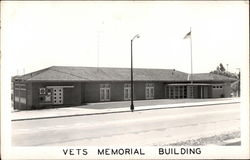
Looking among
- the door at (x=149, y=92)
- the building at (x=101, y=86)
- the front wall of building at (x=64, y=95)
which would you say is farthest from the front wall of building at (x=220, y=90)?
the front wall of building at (x=64, y=95)

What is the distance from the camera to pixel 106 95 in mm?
33375

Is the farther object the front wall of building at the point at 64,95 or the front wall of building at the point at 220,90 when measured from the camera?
the front wall of building at the point at 220,90

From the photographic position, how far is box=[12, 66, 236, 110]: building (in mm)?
27125

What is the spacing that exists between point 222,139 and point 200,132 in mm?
2083

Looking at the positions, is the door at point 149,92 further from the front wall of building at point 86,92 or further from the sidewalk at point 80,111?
the sidewalk at point 80,111

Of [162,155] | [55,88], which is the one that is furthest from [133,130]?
[55,88]

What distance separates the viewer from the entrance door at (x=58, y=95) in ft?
92.3

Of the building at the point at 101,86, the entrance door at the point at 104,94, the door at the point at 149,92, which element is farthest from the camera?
the door at the point at 149,92

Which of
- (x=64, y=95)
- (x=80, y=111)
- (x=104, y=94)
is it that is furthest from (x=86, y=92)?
(x=80, y=111)

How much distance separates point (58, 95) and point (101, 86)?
6005 mm

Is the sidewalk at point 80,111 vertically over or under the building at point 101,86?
under

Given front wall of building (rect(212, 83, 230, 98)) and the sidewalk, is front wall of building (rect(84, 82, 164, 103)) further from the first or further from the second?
front wall of building (rect(212, 83, 230, 98))

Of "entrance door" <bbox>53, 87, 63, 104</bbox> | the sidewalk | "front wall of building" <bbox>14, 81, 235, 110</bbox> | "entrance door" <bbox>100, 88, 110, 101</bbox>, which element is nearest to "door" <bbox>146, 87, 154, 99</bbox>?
"front wall of building" <bbox>14, 81, 235, 110</bbox>

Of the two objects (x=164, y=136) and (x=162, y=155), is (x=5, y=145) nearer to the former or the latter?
(x=162, y=155)
